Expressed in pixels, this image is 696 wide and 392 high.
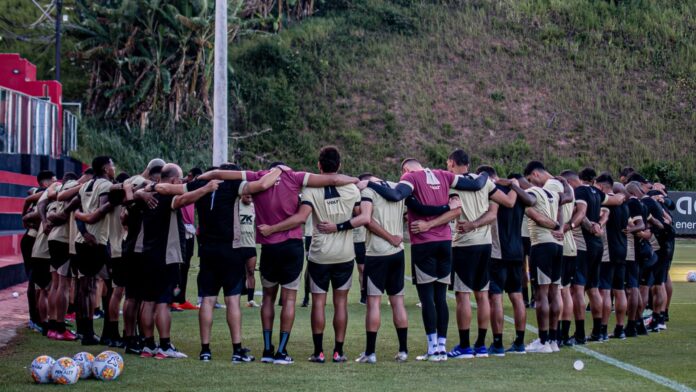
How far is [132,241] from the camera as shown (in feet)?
39.7

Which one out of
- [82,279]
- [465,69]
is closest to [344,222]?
[82,279]

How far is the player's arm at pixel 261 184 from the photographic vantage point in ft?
37.4

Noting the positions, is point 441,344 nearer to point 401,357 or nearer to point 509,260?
point 401,357

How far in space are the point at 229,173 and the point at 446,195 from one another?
2.52 metres

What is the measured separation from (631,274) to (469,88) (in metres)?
43.8

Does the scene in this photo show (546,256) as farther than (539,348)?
Yes

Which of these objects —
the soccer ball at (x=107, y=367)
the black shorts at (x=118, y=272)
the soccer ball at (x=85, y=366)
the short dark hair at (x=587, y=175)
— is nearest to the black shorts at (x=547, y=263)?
the short dark hair at (x=587, y=175)

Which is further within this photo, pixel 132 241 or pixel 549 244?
pixel 549 244

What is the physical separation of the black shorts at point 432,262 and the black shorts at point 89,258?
13.0 feet

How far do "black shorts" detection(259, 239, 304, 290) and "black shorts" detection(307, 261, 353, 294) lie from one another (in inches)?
7.4

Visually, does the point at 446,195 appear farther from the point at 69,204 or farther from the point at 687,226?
the point at 687,226

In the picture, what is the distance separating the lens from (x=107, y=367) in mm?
10078

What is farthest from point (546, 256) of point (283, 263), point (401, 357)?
point (283, 263)

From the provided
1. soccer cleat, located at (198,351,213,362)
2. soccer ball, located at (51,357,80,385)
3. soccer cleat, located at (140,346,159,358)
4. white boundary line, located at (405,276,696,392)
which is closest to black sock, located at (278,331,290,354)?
soccer cleat, located at (198,351,213,362)
